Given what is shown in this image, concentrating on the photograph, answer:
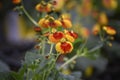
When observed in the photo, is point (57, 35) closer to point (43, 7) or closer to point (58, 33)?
point (58, 33)

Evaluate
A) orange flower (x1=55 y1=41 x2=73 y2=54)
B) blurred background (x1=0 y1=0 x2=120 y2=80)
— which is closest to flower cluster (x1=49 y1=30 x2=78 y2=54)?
orange flower (x1=55 y1=41 x2=73 y2=54)

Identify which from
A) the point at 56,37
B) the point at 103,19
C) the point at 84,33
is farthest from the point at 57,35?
the point at 103,19

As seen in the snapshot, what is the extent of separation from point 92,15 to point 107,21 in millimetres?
96

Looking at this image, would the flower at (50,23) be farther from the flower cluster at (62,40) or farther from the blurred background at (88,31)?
the blurred background at (88,31)

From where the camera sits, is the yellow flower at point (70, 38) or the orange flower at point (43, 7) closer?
the yellow flower at point (70, 38)

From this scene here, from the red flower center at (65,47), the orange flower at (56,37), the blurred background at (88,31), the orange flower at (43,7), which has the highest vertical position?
the orange flower at (43,7)

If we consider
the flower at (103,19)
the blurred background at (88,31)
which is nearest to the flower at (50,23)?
the blurred background at (88,31)

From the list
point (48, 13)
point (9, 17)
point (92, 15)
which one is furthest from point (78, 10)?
point (48, 13)

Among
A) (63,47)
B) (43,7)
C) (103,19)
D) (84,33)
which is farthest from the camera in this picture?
(103,19)

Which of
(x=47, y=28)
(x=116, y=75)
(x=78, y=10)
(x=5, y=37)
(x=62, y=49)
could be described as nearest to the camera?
(x=62, y=49)

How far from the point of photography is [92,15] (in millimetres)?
2389

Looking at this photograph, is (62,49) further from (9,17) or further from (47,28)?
(9,17)

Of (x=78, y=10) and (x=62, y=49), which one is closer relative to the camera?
(x=62, y=49)

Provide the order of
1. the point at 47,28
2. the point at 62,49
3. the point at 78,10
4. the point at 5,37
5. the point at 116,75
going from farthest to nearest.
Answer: the point at 5,37 → the point at 78,10 → the point at 116,75 → the point at 47,28 → the point at 62,49
